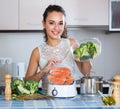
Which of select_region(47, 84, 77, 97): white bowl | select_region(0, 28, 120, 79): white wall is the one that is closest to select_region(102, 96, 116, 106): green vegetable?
select_region(47, 84, 77, 97): white bowl

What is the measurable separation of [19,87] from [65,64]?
0.39 meters

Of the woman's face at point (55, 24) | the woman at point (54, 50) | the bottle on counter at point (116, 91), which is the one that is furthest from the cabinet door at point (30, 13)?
the bottle on counter at point (116, 91)

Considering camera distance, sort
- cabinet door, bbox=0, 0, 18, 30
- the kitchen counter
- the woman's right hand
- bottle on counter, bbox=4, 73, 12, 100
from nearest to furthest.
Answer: the kitchen counter → bottle on counter, bbox=4, 73, 12, 100 → the woman's right hand → cabinet door, bbox=0, 0, 18, 30

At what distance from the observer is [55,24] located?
1.72 metres

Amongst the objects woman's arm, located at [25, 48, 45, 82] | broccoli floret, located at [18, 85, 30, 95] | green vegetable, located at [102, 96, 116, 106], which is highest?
woman's arm, located at [25, 48, 45, 82]

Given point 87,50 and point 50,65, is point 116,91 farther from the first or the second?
point 50,65

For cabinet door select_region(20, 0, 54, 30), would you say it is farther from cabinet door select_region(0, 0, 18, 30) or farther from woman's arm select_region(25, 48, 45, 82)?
woman's arm select_region(25, 48, 45, 82)

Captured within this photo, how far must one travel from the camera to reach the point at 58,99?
4.81 feet

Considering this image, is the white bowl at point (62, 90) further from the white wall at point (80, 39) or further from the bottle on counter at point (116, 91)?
the white wall at point (80, 39)

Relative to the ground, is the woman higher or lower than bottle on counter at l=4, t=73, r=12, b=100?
higher

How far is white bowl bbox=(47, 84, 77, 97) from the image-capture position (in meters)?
1.46

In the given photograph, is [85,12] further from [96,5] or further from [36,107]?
[36,107]

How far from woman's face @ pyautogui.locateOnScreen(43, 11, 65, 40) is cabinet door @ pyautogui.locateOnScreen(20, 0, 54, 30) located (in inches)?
46.2

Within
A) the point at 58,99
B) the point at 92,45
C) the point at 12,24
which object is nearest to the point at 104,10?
the point at 12,24
